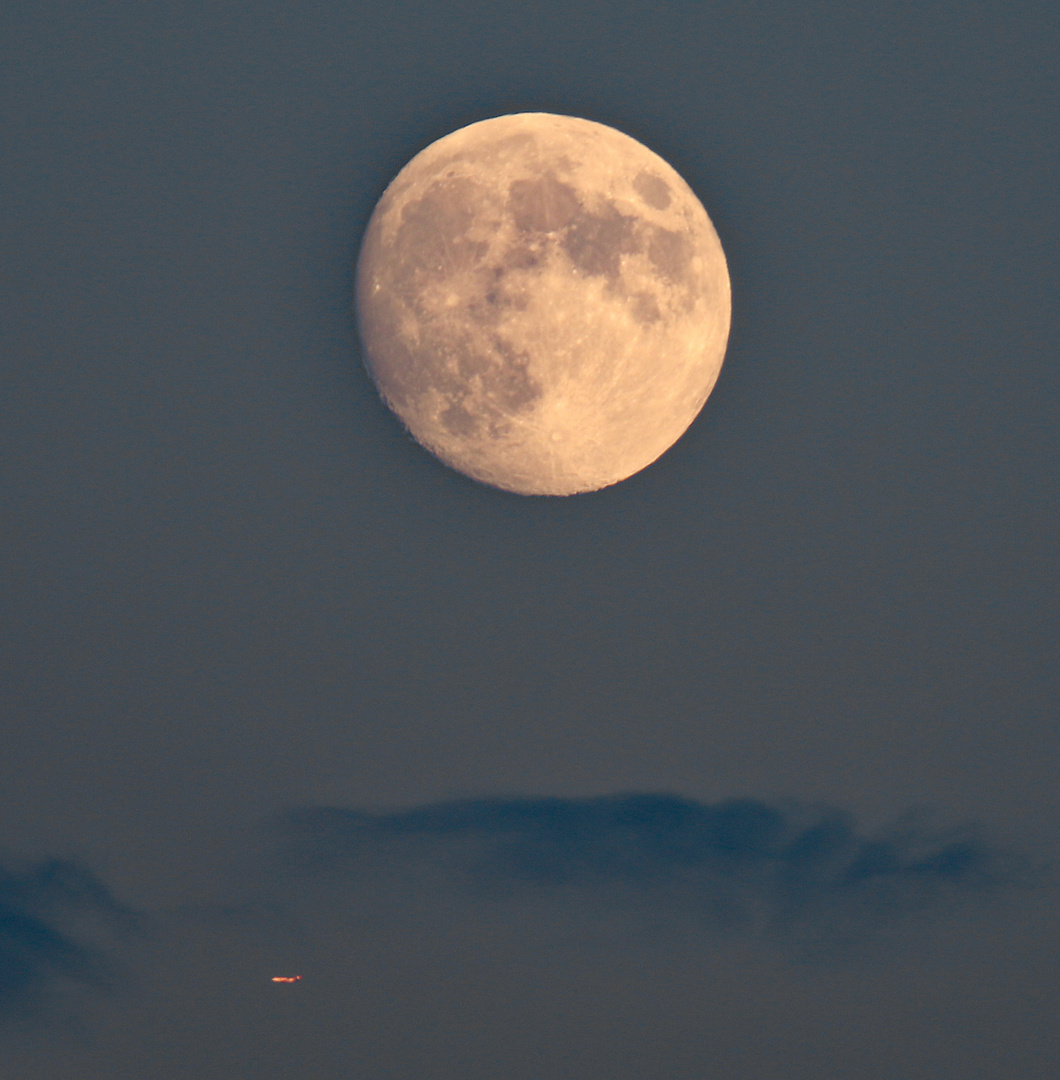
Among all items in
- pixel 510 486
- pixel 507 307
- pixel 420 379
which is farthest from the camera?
pixel 510 486

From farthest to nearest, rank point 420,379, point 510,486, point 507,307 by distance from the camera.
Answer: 1. point 510,486
2. point 420,379
3. point 507,307

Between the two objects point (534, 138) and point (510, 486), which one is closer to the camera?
point (534, 138)

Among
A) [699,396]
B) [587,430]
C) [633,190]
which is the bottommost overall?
[587,430]

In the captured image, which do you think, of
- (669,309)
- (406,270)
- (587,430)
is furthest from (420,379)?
(669,309)

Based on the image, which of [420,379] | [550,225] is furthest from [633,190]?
[420,379]

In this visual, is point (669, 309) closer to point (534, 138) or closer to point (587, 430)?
point (587, 430)

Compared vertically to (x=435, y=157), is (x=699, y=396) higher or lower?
lower
